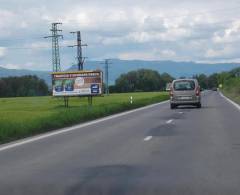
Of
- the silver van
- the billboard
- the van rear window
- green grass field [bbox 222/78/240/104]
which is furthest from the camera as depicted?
green grass field [bbox 222/78/240/104]

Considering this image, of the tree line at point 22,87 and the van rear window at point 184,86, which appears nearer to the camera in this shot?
the van rear window at point 184,86

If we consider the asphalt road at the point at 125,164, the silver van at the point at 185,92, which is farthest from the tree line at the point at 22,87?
the asphalt road at the point at 125,164

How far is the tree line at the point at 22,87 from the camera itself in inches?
5782

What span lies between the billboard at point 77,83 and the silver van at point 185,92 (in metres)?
12.0

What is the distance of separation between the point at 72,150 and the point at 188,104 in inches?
1175

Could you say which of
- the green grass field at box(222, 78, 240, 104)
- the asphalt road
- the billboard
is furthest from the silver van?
the asphalt road

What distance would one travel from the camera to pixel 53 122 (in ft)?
91.5

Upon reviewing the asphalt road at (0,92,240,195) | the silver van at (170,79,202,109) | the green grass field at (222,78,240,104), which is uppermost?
the silver van at (170,79,202,109)

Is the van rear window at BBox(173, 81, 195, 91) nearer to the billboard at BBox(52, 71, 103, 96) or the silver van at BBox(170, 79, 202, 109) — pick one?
the silver van at BBox(170, 79, 202, 109)

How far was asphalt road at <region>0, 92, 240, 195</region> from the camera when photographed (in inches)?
421

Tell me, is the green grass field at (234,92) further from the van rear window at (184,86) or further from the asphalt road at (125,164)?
the asphalt road at (125,164)

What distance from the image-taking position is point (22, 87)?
15275 centimetres

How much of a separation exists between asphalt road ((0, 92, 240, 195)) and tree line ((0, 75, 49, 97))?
415ft

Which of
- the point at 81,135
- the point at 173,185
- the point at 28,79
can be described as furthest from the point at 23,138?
the point at 28,79
